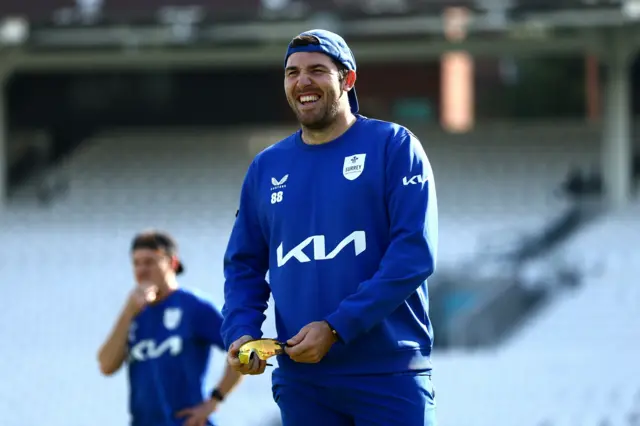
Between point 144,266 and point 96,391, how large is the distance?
8844 millimetres

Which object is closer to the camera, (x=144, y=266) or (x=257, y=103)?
(x=144, y=266)

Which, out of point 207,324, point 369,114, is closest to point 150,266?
point 207,324

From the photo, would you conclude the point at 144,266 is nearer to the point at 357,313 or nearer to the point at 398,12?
the point at 357,313

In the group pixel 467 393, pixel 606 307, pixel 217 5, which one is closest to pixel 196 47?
pixel 217 5

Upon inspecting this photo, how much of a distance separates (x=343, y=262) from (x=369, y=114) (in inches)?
940

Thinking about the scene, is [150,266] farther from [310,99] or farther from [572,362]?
[572,362]

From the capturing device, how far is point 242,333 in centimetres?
370

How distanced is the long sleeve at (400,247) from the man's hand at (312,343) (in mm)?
31

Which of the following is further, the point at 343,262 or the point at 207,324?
the point at 207,324

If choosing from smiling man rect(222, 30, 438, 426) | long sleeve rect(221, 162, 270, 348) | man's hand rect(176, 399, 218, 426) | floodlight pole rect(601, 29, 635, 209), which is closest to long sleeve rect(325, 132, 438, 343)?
smiling man rect(222, 30, 438, 426)

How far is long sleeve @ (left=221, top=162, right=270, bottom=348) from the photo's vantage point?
3.80 m

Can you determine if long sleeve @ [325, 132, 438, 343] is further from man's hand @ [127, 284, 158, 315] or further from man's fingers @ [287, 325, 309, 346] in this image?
man's hand @ [127, 284, 158, 315]

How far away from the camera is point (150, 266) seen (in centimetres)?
578

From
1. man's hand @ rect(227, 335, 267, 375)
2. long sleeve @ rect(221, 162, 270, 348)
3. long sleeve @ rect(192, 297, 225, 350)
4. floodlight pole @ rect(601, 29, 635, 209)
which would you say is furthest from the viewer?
floodlight pole @ rect(601, 29, 635, 209)
